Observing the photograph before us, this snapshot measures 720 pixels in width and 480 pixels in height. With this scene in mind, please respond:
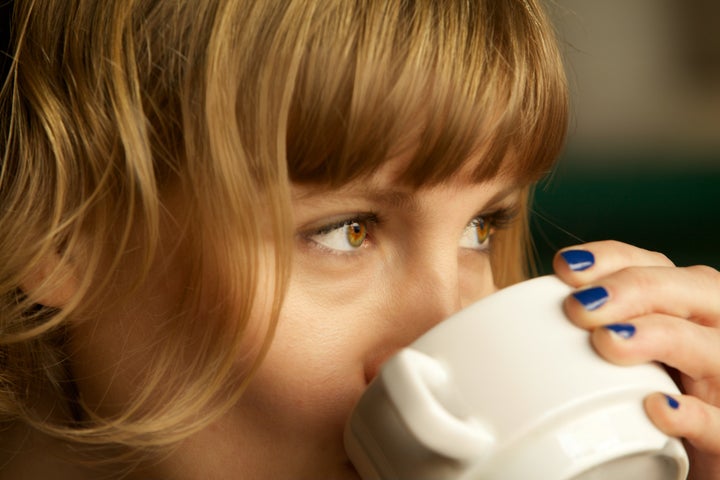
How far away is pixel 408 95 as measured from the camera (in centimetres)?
73

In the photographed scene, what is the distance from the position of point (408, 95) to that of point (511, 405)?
0.27m

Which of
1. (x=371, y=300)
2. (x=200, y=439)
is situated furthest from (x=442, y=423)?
(x=200, y=439)

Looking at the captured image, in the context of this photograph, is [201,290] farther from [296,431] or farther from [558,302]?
[558,302]

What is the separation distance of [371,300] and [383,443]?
18 centimetres

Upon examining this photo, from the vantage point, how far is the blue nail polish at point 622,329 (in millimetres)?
633

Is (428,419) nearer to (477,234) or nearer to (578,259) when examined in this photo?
(578,259)

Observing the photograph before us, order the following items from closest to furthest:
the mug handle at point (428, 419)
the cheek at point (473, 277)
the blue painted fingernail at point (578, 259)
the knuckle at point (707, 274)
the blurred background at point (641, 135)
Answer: the mug handle at point (428, 419)
the blue painted fingernail at point (578, 259)
the knuckle at point (707, 274)
the cheek at point (473, 277)
the blurred background at point (641, 135)

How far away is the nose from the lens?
2.50 ft

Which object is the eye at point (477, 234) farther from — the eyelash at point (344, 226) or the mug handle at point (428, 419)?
the mug handle at point (428, 419)

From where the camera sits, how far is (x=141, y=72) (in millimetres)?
771

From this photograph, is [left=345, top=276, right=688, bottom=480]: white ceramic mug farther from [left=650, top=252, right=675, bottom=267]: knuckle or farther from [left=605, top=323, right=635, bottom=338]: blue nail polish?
[left=650, top=252, right=675, bottom=267]: knuckle

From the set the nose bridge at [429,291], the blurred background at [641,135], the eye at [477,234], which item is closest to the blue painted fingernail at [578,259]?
the nose bridge at [429,291]

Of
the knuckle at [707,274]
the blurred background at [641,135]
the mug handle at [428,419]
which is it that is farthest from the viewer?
the blurred background at [641,135]

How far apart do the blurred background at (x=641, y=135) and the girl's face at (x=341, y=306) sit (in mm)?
649
